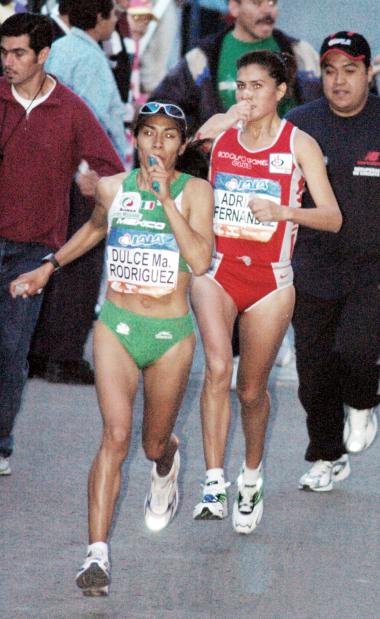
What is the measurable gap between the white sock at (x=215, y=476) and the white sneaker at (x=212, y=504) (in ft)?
0.06

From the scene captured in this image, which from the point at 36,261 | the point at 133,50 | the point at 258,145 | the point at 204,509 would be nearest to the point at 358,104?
the point at 258,145

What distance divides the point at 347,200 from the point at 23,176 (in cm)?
159

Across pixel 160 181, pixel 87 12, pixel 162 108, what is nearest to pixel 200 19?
pixel 87 12

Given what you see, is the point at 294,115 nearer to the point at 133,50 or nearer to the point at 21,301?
the point at 21,301

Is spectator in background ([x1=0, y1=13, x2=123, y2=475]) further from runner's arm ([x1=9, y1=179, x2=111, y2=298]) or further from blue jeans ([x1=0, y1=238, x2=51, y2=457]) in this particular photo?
runner's arm ([x1=9, y1=179, x2=111, y2=298])

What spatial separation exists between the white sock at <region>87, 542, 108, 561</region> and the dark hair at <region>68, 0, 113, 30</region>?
18.0 feet

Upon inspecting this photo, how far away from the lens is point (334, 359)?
28.2ft

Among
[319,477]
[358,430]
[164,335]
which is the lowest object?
[319,477]

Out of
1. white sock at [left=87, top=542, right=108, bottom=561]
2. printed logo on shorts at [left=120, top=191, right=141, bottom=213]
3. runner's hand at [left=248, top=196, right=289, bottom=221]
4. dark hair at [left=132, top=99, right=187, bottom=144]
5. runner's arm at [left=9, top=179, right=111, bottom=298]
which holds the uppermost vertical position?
dark hair at [left=132, top=99, right=187, bottom=144]

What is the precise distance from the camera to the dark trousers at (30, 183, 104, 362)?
1130cm

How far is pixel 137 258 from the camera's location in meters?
6.85

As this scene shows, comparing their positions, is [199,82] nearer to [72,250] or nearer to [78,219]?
[78,219]

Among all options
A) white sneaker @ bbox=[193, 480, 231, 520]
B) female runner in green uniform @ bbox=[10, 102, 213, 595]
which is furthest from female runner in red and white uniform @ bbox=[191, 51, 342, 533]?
female runner in green uniform @ bbox=[10, 102, 213, 595]

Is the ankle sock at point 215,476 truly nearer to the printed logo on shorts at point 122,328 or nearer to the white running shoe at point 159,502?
the white running shoe at point 159,502
